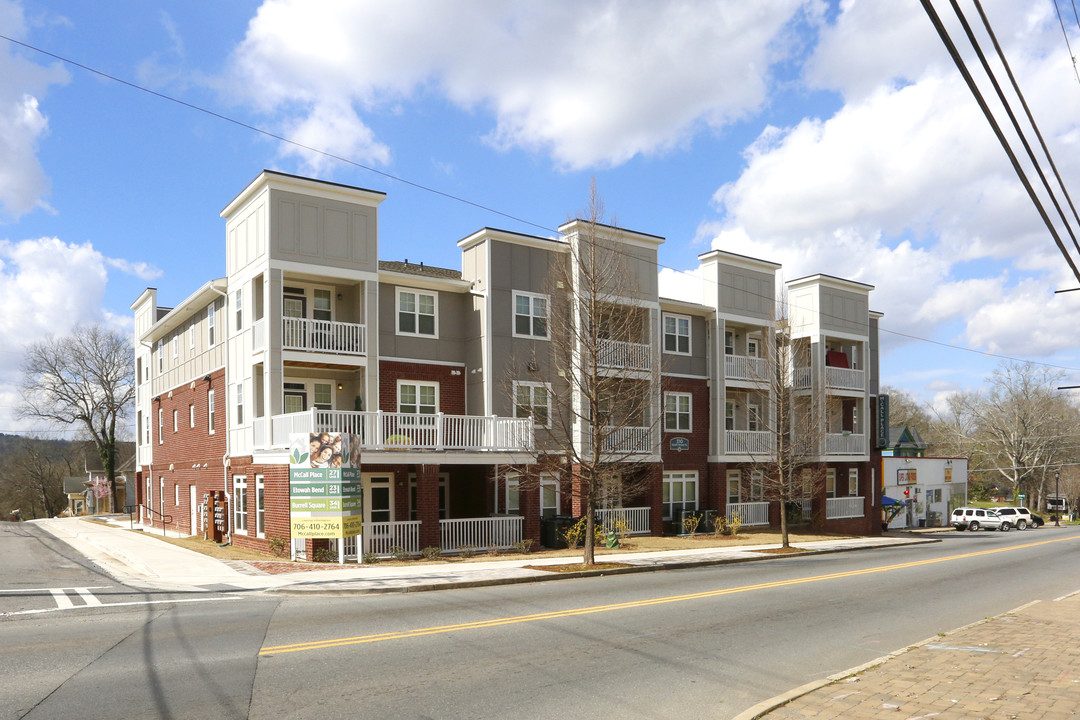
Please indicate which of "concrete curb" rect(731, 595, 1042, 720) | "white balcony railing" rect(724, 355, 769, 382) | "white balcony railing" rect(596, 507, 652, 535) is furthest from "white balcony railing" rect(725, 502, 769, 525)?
"concrete curb" rect(731, 595, 1042, 720)

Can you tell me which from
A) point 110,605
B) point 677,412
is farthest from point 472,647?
point 677,412

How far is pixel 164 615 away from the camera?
13094 mm

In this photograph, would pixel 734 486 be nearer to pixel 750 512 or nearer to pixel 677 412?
pixel 750 512

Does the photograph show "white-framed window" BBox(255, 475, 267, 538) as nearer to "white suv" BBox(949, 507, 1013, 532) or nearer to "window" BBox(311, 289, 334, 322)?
"window" BBox(311, 289, 334, 322)

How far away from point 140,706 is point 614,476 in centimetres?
2077

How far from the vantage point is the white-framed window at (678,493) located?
109ft

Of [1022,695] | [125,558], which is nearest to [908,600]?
[1022,695]

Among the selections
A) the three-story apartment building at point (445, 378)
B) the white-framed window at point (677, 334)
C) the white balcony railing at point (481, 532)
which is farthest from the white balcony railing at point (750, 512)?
the white balcony railing at point (481, 532)

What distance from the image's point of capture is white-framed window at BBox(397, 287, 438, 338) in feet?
88.9

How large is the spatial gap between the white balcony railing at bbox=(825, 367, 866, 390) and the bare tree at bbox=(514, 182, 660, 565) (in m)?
12.7

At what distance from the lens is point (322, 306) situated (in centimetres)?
2633

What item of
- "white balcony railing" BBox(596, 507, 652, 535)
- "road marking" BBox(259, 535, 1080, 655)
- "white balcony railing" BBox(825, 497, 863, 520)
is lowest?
"white balcony railing" BBox(825, 497, 863, 520)

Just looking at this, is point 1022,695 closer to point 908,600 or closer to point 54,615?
point 908,600

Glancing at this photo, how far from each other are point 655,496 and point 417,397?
10.2 meters
